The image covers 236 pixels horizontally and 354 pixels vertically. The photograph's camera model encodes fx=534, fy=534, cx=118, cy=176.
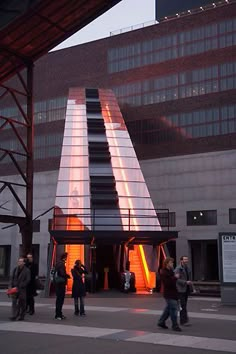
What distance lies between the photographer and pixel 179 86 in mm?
46969

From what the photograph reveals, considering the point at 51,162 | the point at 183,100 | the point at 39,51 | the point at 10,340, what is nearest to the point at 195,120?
the point at 183,100

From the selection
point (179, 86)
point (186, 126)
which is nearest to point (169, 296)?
point (186, 126)

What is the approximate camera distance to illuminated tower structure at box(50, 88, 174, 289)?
2772 cm

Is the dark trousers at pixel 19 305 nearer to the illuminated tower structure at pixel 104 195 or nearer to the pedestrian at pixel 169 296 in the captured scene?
the pedestrian at pixel 169 296

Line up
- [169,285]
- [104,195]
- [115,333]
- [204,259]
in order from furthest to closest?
1. [204,259]
2. [104,195]
3. [169,285]
4. [115,333]

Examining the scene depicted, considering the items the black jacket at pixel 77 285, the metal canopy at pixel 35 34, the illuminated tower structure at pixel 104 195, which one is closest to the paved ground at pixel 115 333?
the black jacket at pixel 77 285

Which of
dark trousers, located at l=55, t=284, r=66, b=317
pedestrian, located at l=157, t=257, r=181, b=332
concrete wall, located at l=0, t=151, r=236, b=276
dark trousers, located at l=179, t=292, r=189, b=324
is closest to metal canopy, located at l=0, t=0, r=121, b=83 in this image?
dark trousers, located at l=55, t=284, r=66, b=317

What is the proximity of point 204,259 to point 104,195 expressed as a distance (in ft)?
58.6

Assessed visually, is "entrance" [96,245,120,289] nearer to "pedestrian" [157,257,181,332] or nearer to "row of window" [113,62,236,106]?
"pedestrian" [157,257,181,332]

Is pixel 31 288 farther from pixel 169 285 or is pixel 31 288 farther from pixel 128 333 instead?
pixel 169 285

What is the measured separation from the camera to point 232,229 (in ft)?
138

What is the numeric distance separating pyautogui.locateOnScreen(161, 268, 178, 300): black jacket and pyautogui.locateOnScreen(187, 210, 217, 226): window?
31.5 metres

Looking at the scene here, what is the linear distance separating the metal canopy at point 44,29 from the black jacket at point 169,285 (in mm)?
11847

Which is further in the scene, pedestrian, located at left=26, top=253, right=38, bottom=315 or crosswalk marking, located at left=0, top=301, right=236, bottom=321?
pedestrian, located at left=26, top=253, right=38, bottom=315
